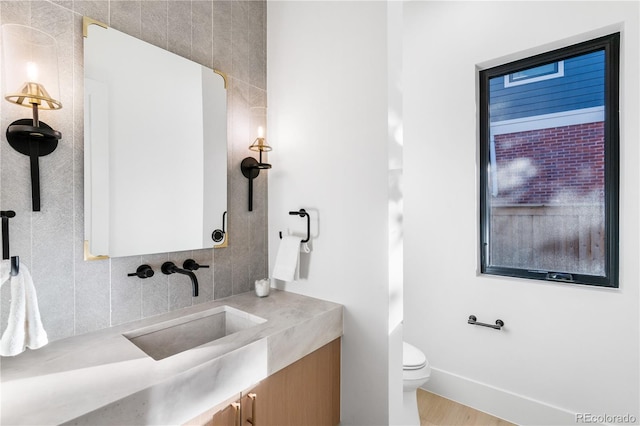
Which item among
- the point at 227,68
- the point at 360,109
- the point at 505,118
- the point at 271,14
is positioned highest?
the point at 271,14

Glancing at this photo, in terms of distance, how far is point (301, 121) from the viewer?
67.2 inches

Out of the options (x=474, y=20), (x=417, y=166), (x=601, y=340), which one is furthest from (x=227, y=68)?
(x=601, y=340)

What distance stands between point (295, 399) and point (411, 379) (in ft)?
2.47

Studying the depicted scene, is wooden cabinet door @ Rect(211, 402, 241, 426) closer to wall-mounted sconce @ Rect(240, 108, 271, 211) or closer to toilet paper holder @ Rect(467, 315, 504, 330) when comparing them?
wall-mounted sconce @ Rect(240, 108, 271, 211)

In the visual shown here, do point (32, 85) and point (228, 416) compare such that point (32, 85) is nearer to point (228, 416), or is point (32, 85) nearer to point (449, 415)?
point (228, 416)

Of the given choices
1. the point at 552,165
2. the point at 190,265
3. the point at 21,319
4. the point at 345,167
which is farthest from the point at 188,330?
the point at 552,165

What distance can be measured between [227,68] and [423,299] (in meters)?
2.03

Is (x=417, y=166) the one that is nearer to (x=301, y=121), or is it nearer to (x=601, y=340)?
(x=301, y=121)

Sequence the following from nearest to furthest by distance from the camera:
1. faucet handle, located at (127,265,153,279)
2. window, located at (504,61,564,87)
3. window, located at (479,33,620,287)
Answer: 1. faucet handle, located at (127,265,153,279)
2. window, located at (479,33,620,287)
3. window, located at (504,61,564,87)

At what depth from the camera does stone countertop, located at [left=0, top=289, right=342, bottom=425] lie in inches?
29.6

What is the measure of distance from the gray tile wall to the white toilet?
1013 millimetres

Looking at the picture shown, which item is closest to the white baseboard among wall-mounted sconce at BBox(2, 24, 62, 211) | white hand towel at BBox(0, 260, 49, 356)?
white hand towel at BBox(0, 260, 49, 356)

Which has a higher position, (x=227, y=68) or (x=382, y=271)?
(x=227, y=68)

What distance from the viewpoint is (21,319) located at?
0.91 meters
